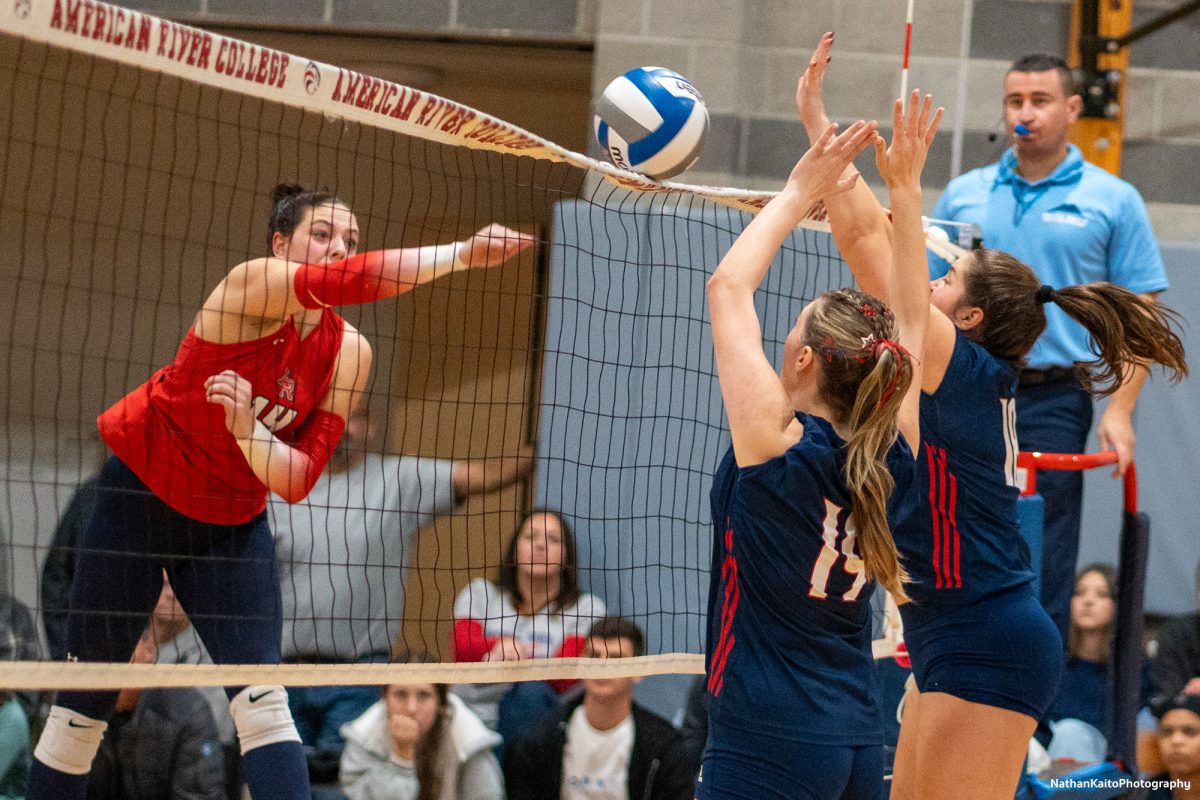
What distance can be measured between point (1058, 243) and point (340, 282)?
3.19 meters

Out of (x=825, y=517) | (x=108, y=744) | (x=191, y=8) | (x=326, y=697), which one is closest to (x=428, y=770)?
(x=326, y=697)

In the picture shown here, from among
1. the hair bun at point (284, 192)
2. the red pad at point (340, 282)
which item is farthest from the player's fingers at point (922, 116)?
the hair bun at point (284, 192)

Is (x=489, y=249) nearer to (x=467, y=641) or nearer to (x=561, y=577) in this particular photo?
(x=467, y=641)

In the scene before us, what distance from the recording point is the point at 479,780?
548cm

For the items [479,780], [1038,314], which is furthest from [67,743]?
[1038,314]

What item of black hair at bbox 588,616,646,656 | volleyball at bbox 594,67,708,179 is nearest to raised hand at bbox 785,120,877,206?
volleyball at bbox 594,67,708,179

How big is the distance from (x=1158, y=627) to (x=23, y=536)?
18.5 feet

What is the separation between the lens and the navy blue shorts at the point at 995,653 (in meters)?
3.49

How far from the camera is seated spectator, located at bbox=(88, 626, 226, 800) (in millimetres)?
5324

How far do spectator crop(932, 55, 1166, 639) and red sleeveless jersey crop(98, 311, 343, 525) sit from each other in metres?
2.90

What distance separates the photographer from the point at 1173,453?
6719 millimetres

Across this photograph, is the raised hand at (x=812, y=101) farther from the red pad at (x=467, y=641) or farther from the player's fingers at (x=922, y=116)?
the red pad at (x=467, y=641)

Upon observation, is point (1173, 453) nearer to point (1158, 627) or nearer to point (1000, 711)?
point (1158, 627)

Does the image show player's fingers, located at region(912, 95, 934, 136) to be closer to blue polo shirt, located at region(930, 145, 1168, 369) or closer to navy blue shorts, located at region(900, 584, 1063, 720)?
navy blue shorts, located at region(900, 584, 1063, 720)
